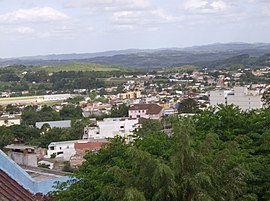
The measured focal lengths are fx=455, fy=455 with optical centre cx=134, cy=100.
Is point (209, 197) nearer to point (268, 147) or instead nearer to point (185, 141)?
point (185, 141)

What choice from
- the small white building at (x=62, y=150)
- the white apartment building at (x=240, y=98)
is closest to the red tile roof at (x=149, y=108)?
the white apartment building at (x=240, y=98)

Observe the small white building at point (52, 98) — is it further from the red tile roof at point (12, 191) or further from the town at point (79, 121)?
the red tile roof at point (12, 191)

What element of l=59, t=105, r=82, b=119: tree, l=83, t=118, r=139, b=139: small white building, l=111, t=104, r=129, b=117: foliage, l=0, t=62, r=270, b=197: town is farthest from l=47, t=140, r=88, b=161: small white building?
l=59, t=105, r=82, b=119: tree

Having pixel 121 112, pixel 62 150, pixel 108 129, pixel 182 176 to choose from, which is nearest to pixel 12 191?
pixel 182 176

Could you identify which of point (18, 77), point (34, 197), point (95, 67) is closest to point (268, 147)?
point (34, 197)

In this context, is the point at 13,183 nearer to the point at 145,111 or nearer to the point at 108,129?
the point at 108,129

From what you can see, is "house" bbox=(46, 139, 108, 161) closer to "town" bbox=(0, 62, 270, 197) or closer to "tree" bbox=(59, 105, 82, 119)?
"town" bbox=(0, 62, 270, 197)
